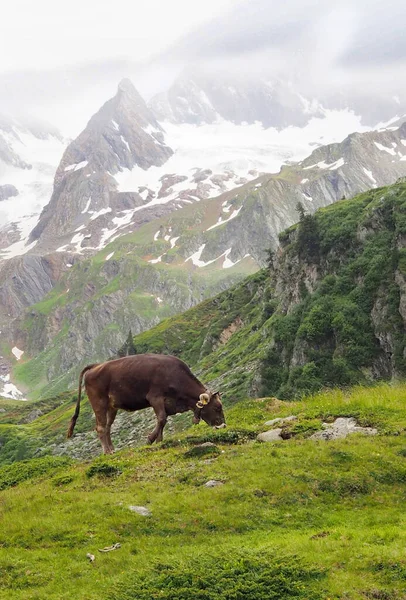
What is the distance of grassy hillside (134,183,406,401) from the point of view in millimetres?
55312

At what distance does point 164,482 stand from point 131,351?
4751 inches

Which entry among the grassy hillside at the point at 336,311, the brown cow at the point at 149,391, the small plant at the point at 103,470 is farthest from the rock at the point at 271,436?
the grassy hillside at the point at 336,311

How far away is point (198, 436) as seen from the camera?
65.7 feet

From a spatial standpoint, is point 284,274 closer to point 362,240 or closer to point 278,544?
point 362,240

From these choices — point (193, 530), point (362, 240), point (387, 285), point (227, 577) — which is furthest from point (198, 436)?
point (362, 240)

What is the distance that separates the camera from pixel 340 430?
1872 centimetres

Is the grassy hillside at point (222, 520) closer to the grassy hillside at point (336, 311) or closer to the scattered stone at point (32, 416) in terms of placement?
the grassy hillside at point (336, 311)

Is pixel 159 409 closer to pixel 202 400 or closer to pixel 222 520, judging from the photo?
pixel 202 400

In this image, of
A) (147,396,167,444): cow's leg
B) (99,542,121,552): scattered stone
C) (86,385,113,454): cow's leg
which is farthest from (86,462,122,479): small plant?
(99,542,121,552): scattered stone

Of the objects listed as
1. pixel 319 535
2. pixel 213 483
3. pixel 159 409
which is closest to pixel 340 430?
pixel 213 483

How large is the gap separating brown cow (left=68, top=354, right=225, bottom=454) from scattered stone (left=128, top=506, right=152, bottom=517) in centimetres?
705

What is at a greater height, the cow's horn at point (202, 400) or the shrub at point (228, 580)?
the cow's horn at point (202, 400)

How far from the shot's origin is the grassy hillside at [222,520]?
10336 millimetres

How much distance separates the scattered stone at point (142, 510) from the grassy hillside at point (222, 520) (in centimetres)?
14
